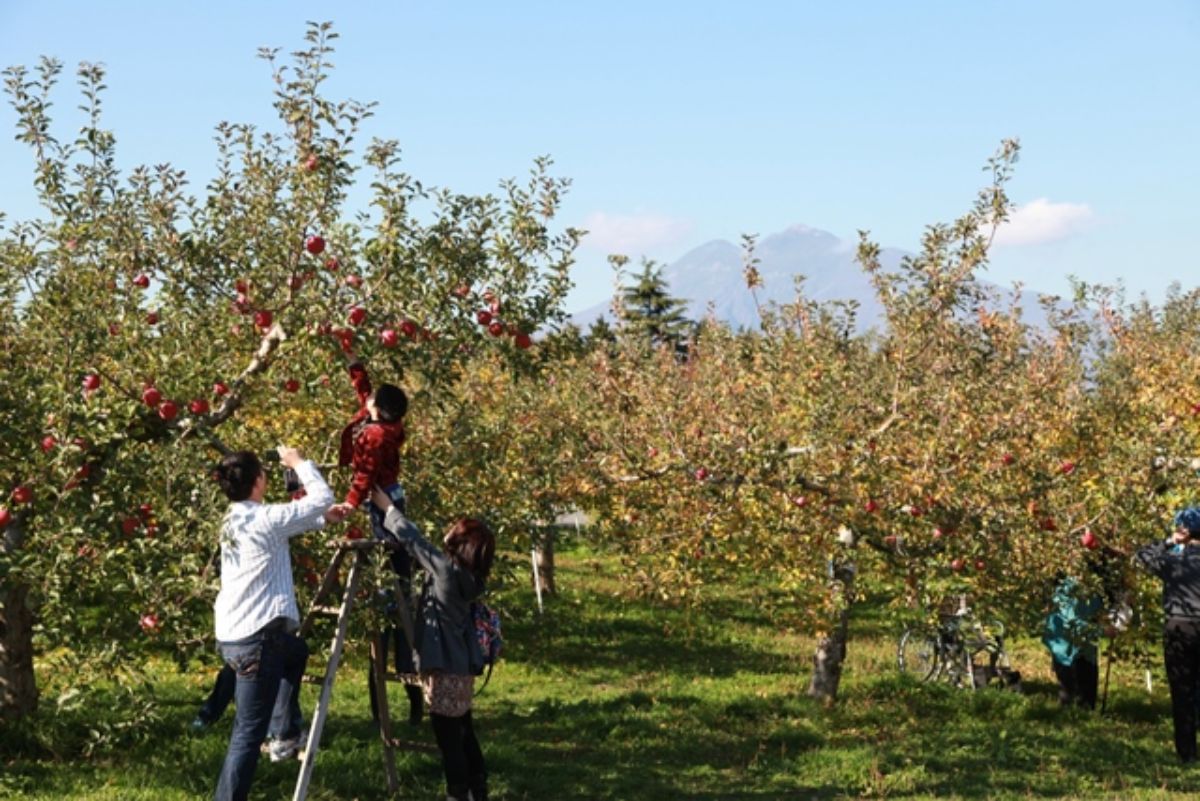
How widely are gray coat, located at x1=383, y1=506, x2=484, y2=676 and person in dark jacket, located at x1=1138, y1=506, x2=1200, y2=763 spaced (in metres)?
6.63

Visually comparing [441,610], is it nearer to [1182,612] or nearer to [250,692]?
[250,692]

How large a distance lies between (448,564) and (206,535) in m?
1.50

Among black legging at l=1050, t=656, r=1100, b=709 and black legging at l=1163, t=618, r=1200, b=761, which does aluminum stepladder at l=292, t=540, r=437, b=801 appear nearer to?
black legging at l=1163, t=618, r=1200, b=761

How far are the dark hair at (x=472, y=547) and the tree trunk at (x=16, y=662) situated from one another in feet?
13.8

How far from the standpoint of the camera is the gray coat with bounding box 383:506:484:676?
25.8ft

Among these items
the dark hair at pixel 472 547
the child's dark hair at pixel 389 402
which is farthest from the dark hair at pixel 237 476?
the dark hair at pixel 472 547

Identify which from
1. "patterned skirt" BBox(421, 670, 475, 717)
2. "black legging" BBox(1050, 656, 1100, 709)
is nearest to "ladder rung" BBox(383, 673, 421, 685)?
"patterned skirt" BBox(421, 670, 475, 717)

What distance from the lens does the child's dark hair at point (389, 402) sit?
25.7 feet

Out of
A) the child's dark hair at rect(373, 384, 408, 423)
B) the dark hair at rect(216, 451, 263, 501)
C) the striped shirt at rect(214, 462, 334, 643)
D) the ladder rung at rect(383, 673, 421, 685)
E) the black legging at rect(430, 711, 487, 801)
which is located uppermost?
the child's dark hair at rect(373, 384, 408, 423)

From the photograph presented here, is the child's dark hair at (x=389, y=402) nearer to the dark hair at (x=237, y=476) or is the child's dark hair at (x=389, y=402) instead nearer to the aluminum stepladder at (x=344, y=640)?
the aluminum stepladder at (x=344, y=640)

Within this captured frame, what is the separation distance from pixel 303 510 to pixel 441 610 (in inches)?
57.7

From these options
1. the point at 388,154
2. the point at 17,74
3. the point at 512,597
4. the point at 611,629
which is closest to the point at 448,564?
the point at 388,154

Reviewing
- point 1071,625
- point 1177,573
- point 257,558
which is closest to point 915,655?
point 1071,625

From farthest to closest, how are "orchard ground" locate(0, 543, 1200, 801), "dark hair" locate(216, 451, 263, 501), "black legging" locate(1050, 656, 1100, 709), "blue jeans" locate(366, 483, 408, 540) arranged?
"black legging" locate(1050, 656, 1100, 709) → "orchard ground" locate(0, 543, 1200, 801) → "blue jeans" locate(366, 483, 408, 540) → "dark hair" locate(216, 451, 263, 501)
